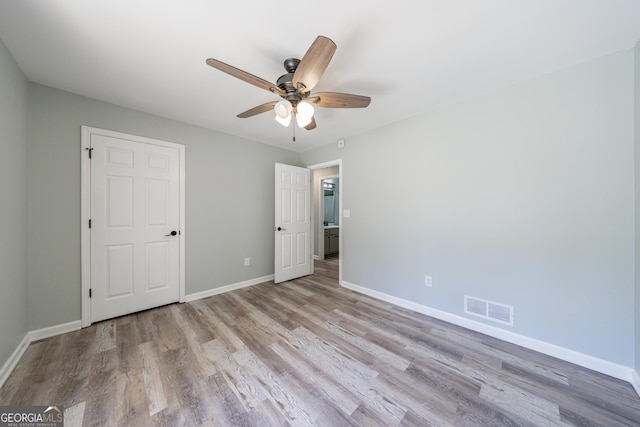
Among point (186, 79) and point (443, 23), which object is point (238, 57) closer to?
point (186, 79)

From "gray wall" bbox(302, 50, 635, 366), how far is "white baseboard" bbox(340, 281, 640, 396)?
5 centimetres

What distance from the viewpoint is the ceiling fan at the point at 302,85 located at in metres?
1.29

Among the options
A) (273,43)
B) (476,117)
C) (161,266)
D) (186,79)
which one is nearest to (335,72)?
(273,43)

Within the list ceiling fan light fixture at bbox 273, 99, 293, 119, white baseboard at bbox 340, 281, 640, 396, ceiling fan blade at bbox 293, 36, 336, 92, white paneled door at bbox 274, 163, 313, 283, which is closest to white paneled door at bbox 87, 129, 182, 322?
white paneled door at bbox 274, 163, 313, 283

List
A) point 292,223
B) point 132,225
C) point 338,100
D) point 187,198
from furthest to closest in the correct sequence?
point 292,223, point 187,198, point 132,225, point 338,100

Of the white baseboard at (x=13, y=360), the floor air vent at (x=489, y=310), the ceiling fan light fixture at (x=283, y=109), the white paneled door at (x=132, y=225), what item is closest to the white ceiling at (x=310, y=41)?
the ceiling fan light fixture at (x=283, y=109)

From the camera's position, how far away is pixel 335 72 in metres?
1.84

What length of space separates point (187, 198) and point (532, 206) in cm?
372

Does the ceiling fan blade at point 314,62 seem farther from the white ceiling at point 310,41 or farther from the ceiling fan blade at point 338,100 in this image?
the white ceiling at point 310,41

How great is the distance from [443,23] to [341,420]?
2451 millimetres

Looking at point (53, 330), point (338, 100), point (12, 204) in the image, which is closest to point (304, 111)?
point (338, 100)

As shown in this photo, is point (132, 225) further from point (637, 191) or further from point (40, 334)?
point (637, 191)

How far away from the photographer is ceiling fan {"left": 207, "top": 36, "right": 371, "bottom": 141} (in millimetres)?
1290

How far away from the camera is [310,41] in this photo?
1.54m
